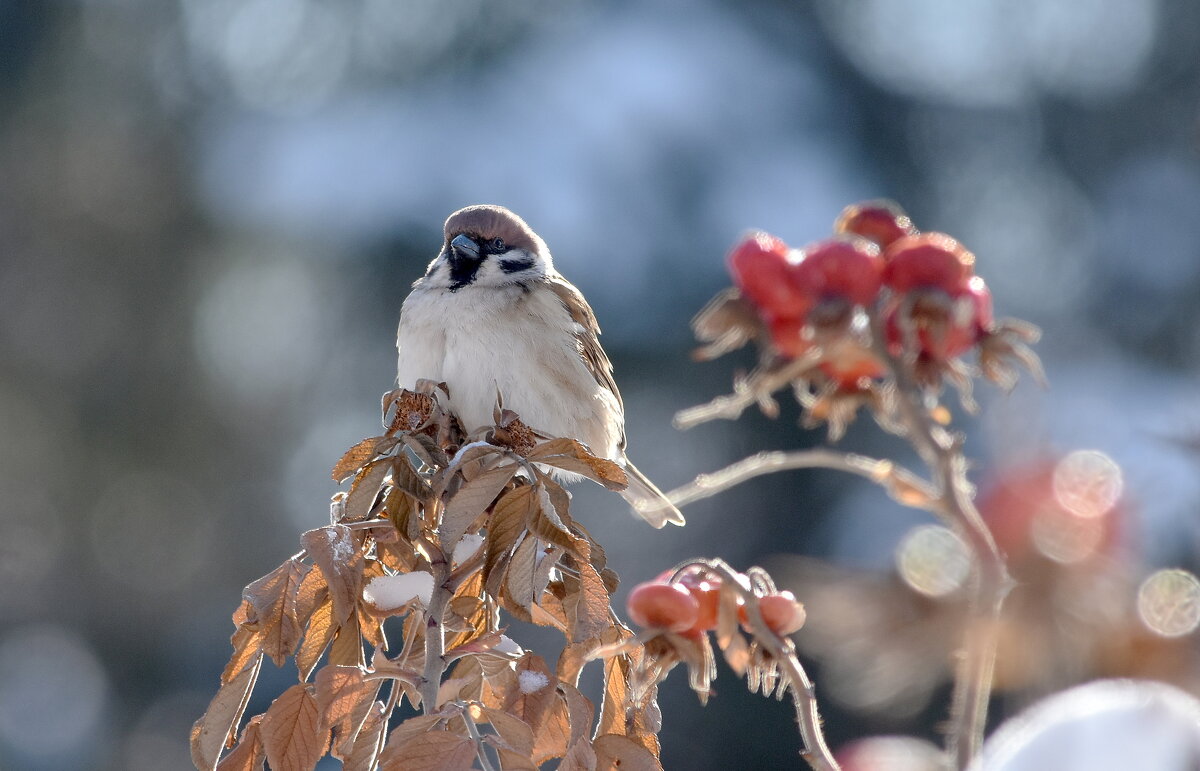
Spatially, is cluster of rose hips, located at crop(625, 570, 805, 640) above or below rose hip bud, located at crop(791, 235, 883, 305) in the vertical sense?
below

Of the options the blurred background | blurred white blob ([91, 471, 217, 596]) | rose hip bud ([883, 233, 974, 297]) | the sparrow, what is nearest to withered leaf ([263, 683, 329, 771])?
rose hip bud ([883, 233, 974, 297])

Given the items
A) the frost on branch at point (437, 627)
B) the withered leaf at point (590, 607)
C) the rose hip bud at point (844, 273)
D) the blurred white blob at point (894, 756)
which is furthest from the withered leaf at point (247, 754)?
the rose hip bud at point (844, 273)

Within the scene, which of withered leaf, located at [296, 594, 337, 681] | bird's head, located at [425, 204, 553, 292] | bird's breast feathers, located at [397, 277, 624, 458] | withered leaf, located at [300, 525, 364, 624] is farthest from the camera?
bird's head, located at [425, 204, 553, 292]

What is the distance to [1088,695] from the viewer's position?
103 centimetres

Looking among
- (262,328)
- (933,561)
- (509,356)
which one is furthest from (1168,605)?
(262,328)

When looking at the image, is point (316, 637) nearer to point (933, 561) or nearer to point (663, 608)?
point (663, 608)

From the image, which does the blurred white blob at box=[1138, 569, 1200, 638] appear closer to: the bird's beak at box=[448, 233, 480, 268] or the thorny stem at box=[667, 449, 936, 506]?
the thorny stem at box=[667, 449, 936, 506]

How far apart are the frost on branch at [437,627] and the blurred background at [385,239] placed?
4900 millimetres

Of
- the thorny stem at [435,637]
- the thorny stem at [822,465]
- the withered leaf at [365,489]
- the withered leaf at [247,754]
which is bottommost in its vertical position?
the withered leaf at [247,754]

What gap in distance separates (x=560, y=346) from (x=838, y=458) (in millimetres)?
1656

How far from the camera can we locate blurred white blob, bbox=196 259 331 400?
9086 mm

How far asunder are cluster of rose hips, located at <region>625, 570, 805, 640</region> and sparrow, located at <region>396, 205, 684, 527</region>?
1.05 metres

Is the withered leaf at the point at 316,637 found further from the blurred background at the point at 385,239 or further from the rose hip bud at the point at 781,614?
the blurred background at the point at 385,239

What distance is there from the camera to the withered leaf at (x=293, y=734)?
136 cm
